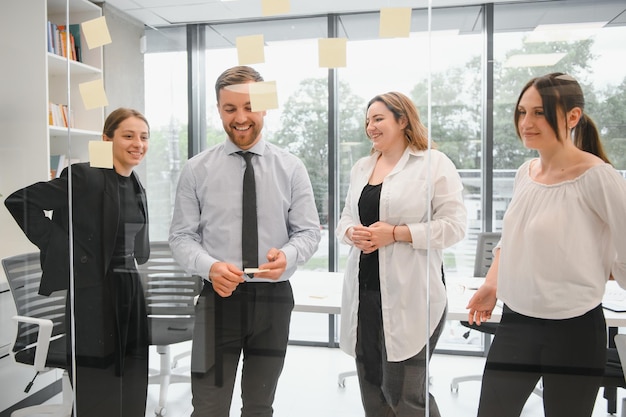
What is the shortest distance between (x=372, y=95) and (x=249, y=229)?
2.25 feet

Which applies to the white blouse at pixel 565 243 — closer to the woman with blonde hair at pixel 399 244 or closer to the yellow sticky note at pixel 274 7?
the woman with blonde hair at pixel 399 244

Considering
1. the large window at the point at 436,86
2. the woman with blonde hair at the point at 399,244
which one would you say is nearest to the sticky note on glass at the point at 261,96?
the large window at the point at 436,86

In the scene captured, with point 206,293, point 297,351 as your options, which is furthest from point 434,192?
point 206,293

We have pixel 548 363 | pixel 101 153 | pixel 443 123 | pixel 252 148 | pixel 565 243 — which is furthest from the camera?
pixel 101 153

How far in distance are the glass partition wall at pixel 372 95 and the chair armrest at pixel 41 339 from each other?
51cm

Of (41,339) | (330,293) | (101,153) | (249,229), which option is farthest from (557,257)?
(41,339)

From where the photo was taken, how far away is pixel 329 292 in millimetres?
1790

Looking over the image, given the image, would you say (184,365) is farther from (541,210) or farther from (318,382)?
(541,210)

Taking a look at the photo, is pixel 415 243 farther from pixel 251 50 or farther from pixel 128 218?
pixel 128 218

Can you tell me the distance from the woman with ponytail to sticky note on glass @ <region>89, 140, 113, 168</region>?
1577 millimetres

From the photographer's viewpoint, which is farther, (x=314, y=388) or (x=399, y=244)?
(x=314, y=388)

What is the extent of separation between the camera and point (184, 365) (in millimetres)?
1938

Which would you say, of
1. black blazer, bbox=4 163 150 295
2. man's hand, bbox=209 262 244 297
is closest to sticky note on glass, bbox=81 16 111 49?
black blazer, bbox=4 163 150 295

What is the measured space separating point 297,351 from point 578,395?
101cm
